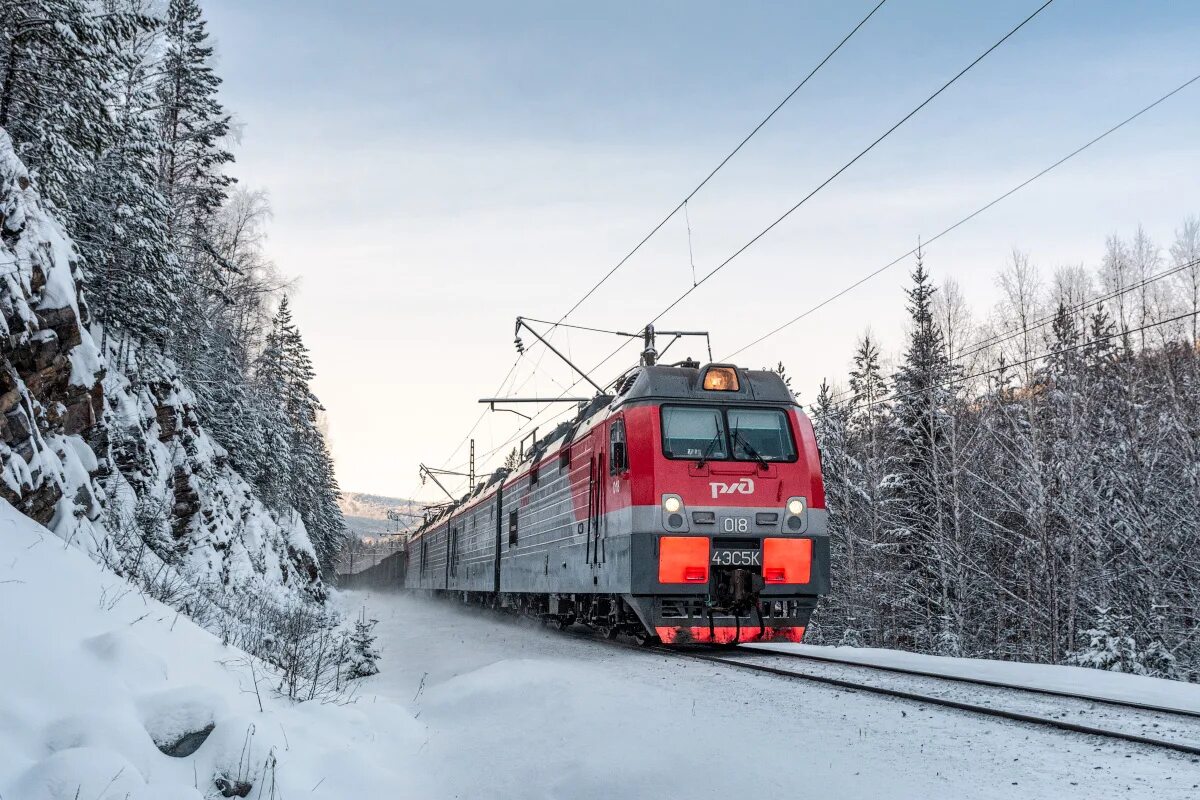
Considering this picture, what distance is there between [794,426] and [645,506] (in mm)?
2474

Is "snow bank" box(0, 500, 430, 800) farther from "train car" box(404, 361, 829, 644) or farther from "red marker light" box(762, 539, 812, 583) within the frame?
"red marker light" box(762, 539, 812, 583)

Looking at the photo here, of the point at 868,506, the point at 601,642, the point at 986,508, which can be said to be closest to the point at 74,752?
the point at 601,642

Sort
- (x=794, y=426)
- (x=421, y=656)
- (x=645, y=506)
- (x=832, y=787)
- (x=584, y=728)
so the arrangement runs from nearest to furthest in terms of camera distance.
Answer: (x=832, y=787)
(x=584, y=728)
(x=645, y=506)
(x=794, y=426)
(x=421, y=656)

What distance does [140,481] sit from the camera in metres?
14.8

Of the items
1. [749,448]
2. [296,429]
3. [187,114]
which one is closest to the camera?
[749,448]

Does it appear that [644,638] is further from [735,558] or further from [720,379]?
[720,379]

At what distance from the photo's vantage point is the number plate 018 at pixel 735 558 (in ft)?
35.6

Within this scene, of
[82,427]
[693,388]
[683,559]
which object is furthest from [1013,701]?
[82,427]

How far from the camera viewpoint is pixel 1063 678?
8094 mm

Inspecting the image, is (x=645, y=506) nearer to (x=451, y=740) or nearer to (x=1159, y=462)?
(x=451, y=740)

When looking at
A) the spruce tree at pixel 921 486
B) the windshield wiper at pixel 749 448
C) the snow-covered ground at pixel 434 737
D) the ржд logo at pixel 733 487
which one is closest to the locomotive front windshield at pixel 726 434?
the windshield wiper at pixel 749 448

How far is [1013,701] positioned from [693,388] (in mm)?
5936

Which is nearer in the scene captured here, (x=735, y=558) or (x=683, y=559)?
(x=683, y=559)

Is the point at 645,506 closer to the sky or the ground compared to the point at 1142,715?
closer to the sky
